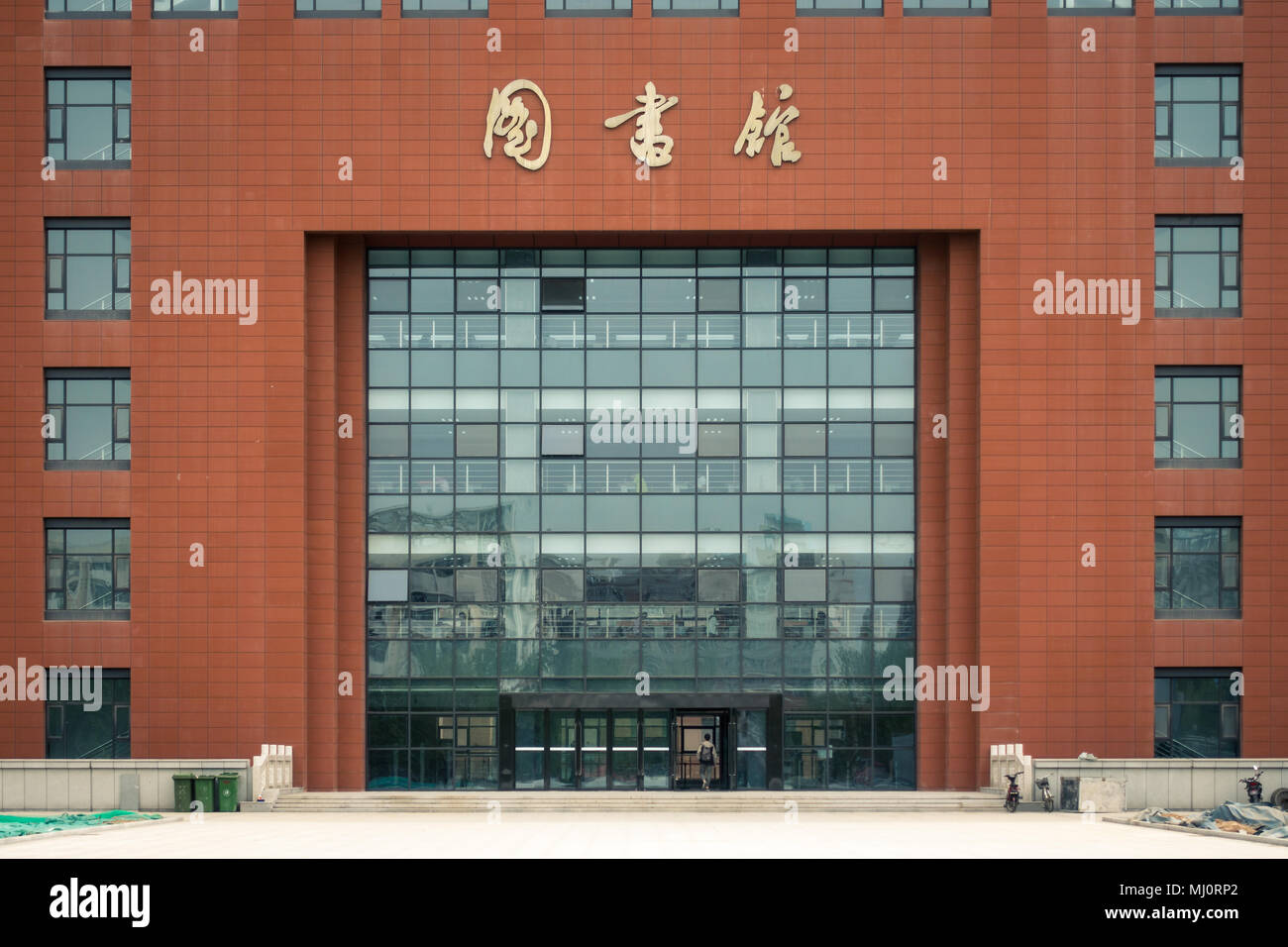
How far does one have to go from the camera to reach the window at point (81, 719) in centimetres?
3556

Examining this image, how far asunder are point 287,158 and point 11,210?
24.5ft

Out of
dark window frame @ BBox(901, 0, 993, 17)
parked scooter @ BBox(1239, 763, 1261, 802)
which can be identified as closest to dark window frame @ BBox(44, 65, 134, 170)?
dark window frame @ BBox(901, 0, 993, 17)

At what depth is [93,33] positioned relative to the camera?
36.4m

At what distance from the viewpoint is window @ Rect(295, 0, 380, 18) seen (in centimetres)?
3669

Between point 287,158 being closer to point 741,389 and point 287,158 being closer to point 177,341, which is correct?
point 177,341

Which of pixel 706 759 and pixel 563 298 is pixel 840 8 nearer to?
pixel 563 298

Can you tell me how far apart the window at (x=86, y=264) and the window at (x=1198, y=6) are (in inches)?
1115

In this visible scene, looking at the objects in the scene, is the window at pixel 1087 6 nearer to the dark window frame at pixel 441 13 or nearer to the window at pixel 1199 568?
the window at pixel 1199 568

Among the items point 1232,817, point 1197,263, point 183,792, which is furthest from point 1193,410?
point 183,792

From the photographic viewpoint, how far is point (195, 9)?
36.7m

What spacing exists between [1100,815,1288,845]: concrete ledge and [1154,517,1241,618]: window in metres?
7.07

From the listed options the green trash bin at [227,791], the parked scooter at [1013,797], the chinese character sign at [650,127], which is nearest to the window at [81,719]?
the green trash bin at [227,791]

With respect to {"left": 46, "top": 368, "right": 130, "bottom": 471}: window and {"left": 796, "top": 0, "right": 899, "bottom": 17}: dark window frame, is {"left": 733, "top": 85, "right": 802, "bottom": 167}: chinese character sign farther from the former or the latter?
{"left": 46, "top": 368, "right": 130, "bottom": 471}: window

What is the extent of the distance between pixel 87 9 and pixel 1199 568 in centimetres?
3319
